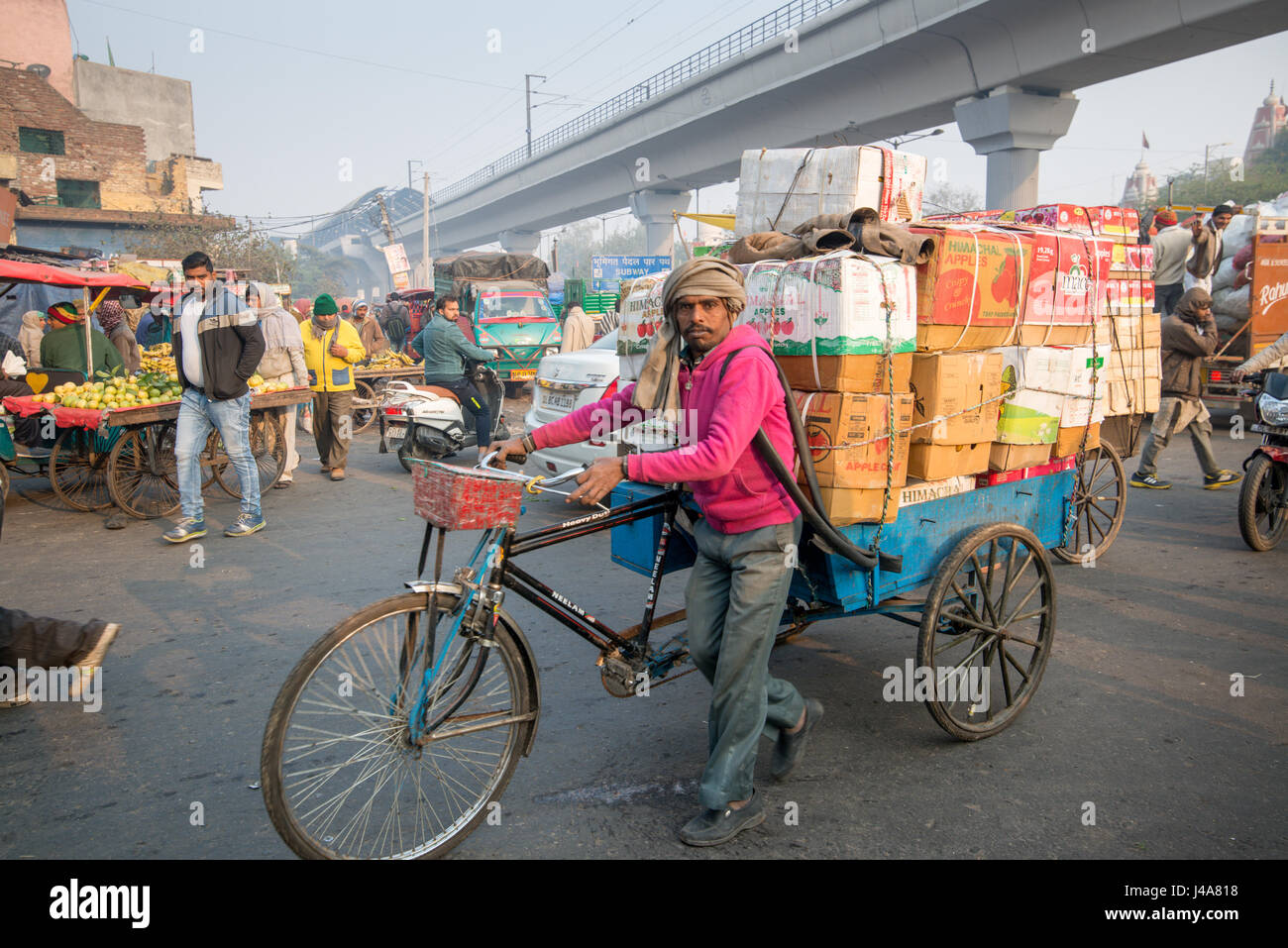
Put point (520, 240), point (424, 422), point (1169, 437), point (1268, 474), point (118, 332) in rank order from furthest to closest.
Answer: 1. point (520, 240)
2. point (118, 332)
3. point (424, 422)
4. point (1169, 437)
5. point (1268, 474)

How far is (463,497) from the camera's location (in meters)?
2.59

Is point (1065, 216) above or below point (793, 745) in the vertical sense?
above

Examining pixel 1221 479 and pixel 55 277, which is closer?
pixel 1221 479

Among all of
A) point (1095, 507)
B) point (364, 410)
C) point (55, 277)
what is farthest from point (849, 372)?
point (364, 410)

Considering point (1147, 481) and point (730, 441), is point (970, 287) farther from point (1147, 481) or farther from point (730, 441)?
point (1147, 481)

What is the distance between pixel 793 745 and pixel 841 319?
157 cm

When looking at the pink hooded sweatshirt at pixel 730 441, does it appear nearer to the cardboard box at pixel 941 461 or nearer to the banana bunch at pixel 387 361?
the cardboard box at pixel 941 461

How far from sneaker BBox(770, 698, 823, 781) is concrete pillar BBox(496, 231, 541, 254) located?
5242 cm

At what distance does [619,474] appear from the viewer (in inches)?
108

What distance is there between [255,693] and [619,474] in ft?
8.03

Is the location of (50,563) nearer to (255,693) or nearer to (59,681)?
(59,681)

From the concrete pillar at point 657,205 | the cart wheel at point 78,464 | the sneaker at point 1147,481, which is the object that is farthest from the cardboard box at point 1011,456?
the concrete pillar at point 657,205

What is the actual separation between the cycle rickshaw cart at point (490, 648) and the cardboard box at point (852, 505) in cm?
6
